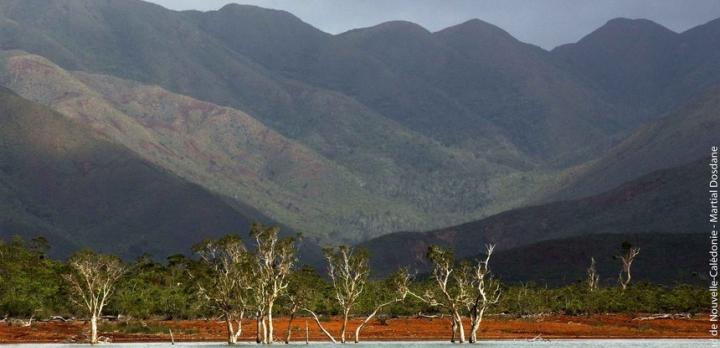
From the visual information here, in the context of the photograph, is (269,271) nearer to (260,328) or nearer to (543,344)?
(260,328)

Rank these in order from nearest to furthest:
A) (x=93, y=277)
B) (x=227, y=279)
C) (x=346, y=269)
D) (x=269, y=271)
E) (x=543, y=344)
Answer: (x=269, y=271) < (x=346, y=269) < (x=227, y=279) < (x=543, y=344) < (x=93, y=277)

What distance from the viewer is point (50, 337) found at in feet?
331

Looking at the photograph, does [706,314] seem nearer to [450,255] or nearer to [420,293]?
[420,293]

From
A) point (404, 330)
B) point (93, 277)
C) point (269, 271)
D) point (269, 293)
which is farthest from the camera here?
point (404, 330)

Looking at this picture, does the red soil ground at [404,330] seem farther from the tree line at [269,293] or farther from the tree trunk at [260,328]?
the tree trunk at [260,328]

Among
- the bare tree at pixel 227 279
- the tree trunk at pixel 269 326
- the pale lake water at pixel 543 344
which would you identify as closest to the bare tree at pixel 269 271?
the tree trunk at pixel 269 326

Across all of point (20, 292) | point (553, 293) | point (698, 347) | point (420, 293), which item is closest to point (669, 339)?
point (698, 347)

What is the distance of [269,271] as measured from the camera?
84938 mm

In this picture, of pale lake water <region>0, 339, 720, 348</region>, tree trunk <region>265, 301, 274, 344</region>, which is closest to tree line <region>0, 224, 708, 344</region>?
tree trunk <region>265, 301, 274, 344</region>

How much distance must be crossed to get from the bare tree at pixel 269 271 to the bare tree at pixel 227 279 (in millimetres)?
1215

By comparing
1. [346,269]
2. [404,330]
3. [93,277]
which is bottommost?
[404,330]

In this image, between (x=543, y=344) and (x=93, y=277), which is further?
(x=93, y=277)

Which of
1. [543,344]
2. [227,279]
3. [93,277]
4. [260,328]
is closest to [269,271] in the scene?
[227,279]

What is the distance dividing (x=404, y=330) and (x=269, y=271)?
32.2 metres
